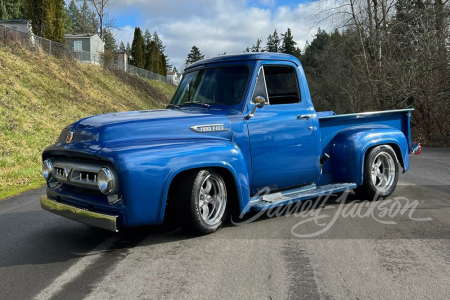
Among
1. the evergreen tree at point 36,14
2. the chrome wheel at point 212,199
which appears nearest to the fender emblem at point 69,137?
the chrome wheel at point 212,199

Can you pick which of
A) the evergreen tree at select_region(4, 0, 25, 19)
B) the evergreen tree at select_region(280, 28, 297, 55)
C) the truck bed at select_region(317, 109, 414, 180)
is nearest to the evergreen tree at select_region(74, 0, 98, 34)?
the evergreen tree at select_region(4, 0, 25, 19)

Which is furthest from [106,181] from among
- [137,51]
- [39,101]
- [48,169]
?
[137,51]

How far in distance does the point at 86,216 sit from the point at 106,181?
0.43m

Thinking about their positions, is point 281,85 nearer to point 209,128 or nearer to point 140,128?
point 209,128

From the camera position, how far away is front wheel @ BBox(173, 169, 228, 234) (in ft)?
15.3

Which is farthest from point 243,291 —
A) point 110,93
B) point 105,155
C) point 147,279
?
point 110,93

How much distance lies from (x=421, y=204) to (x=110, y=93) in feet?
104

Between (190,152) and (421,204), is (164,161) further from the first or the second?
(421,204)

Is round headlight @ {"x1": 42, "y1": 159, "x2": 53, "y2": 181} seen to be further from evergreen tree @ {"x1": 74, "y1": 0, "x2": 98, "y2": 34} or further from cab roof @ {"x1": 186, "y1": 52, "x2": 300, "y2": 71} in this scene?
evergreen tree @ {"x1": 74, "y1": 0, "x2": 98, "y2": 34}

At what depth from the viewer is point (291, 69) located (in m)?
6.15

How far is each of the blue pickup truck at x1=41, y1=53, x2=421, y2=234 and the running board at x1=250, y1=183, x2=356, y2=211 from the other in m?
0.02

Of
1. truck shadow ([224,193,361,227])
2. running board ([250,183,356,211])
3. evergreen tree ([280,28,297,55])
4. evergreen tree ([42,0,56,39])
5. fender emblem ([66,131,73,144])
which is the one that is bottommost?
truck shadow ([224,193,361,227])

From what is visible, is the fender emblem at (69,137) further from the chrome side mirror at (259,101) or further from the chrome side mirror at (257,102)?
the chrome side mirror at (259,101)

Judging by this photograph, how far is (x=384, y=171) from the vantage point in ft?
23.0
